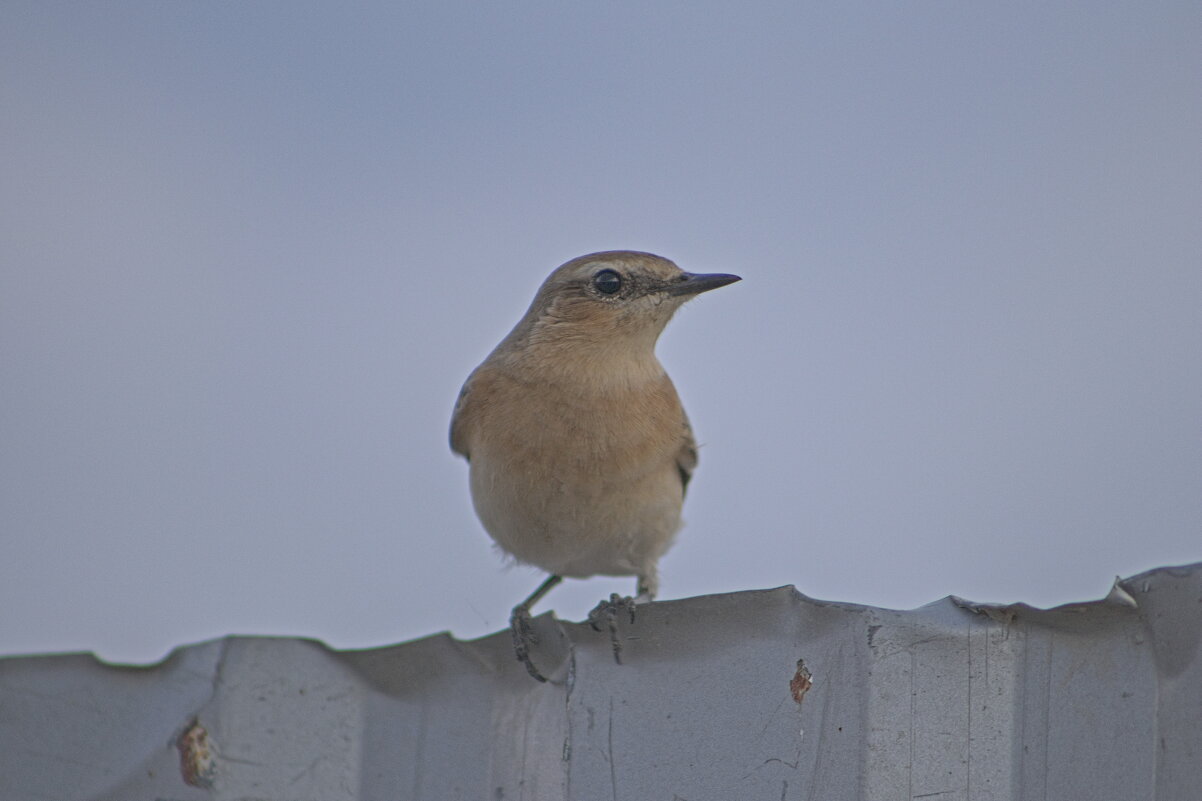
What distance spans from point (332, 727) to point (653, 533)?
2.55m

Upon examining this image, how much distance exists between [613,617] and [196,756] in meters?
1.54

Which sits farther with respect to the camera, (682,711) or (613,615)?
(613,615)

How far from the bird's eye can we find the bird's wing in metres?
0.80

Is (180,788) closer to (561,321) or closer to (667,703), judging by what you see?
(667,703)

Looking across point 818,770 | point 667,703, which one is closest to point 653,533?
point 667,703

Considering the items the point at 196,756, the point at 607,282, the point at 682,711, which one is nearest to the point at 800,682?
the point at 682,711

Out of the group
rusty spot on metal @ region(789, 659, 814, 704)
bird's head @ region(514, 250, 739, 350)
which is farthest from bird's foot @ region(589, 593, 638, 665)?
bird's head @ region(514, 250, 739, 350)

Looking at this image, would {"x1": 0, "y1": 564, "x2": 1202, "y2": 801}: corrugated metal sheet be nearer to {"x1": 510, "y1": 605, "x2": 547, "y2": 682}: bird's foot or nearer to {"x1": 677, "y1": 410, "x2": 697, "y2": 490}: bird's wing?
{"x1": 510, "y1": 605, "x2": 547, "y2": 682}: bird's foot

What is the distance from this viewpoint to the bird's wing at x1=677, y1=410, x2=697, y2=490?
7.12 m

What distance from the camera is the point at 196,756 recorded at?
14.6 feet

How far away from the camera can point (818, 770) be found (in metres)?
3.39

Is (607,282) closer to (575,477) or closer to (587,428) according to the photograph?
(587,428)

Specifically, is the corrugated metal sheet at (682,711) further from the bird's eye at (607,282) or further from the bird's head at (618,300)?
the bird's eye at (607,282)

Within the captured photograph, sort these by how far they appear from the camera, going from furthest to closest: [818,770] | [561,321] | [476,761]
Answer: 1. [561,321]
2. [476,761]
3. [818,770]
